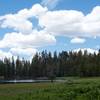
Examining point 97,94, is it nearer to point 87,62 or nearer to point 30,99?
point 30,99

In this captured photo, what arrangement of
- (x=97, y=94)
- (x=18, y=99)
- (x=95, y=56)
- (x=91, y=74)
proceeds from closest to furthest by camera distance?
(x=97, y=94) < (x=18, y=99) < (x=91, y=74) < (x=95, y=56)

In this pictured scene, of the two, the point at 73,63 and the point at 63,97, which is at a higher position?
the point at 73,63

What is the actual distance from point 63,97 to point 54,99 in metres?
0.90

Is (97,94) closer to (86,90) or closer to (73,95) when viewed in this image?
(73,95)

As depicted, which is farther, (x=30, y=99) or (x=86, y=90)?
(x=86, y=90)

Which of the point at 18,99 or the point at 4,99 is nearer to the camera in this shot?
the point at 18,99

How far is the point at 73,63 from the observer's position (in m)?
199

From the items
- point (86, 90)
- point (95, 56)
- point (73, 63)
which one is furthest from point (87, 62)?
point (86, 90)

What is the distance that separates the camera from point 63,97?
29656mm

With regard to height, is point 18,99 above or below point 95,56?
below

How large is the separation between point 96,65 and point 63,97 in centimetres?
14147

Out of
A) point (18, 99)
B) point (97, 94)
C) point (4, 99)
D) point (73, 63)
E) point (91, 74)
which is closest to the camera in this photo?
point (97, 94)

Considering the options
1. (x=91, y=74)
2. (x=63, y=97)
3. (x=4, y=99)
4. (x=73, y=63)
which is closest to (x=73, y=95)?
(x=63, y=97)

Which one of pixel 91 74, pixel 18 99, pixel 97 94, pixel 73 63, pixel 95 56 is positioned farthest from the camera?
pixel 73 63
